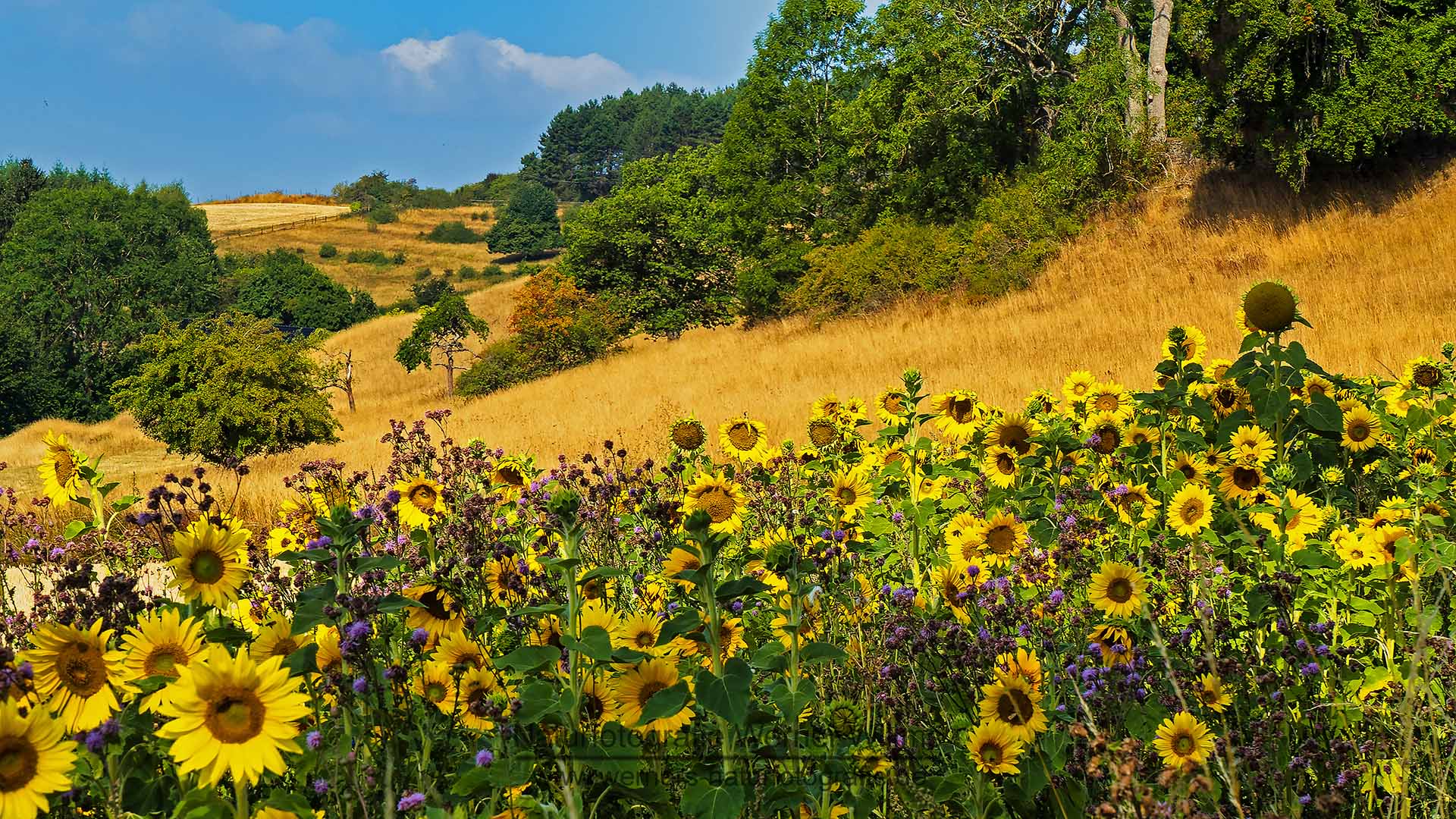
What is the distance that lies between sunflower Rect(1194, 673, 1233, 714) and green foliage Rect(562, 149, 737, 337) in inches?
1348

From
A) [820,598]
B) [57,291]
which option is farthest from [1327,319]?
[57,291]

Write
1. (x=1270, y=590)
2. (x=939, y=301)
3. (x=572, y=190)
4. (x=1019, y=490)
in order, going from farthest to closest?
(x=572, y=190) < (x=939, y=301) < (x=1019, y=490) < (x=1270, y=590)

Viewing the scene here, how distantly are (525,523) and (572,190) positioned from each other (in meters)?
118

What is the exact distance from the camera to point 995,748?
1.90 m

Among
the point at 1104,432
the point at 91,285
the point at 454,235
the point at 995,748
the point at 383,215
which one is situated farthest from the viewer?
the point at 383,215

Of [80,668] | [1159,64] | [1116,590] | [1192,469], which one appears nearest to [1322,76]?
[1159,64]

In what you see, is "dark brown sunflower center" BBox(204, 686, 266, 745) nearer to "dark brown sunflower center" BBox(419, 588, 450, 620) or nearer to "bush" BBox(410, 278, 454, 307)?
"dark brown sunflower center" BBox(419, 588, 450, 620)

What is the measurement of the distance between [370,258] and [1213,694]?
293ft

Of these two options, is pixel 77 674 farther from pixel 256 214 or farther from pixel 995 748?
pixel 256 214

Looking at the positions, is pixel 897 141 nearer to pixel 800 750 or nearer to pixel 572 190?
pixel 800 750

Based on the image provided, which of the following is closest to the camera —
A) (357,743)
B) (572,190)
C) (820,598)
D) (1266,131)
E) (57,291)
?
(357,743)

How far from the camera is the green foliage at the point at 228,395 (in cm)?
2134

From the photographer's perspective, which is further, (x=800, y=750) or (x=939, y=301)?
(x=939, y=301)

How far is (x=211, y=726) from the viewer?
1464 millimetres
